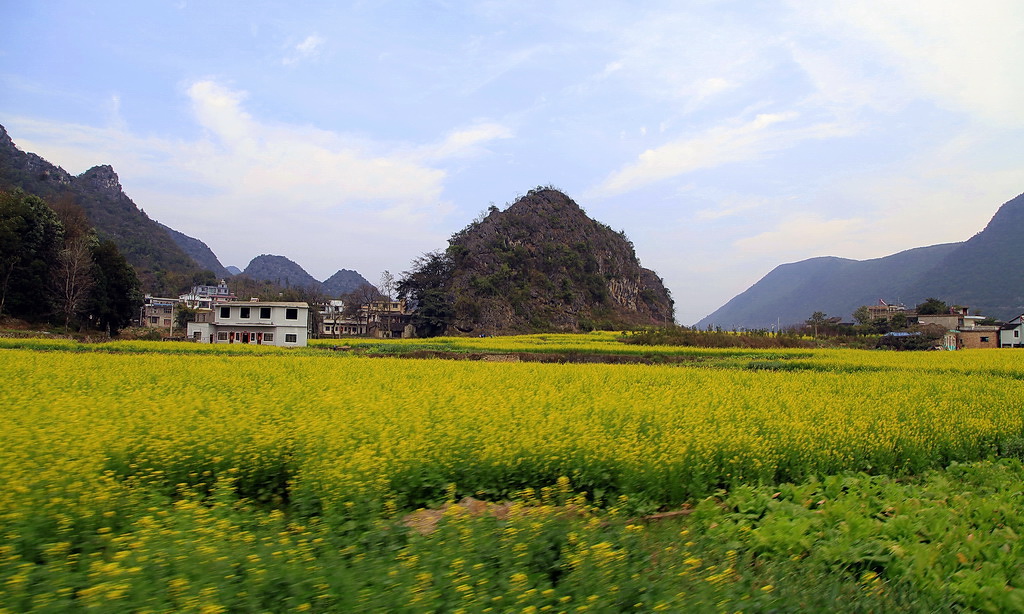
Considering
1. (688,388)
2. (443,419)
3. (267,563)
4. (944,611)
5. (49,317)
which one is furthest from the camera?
(49,317)

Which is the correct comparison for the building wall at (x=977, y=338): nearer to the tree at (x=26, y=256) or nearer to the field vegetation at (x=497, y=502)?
the field vegetation at (x=497, y=502)

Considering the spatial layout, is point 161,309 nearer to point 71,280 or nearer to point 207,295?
point 207,295

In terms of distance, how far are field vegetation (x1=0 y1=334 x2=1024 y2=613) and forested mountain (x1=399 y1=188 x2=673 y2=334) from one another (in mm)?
54383

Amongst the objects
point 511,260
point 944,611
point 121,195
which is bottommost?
point 944,611

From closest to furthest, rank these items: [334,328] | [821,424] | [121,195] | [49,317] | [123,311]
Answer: [821,424] → [49,317] → [123,311] → [334,328] → [121,195]

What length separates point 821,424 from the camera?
713 centimetres

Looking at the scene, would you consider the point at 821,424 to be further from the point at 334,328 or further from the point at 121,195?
the point at 121,195

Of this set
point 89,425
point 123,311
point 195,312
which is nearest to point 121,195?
point 195,312

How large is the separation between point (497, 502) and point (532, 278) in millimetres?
65725

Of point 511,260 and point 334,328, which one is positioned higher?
point 511,260

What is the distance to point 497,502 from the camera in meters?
4.81

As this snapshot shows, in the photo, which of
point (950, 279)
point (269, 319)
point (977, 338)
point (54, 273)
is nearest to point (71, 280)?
point (54, 273)

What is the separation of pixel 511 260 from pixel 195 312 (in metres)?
36.2

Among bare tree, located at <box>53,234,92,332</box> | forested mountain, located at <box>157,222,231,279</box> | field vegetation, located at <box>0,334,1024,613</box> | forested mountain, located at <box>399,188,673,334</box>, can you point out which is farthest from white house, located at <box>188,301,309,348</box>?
forested mountain, located at <box>157,222,231,279</box>
